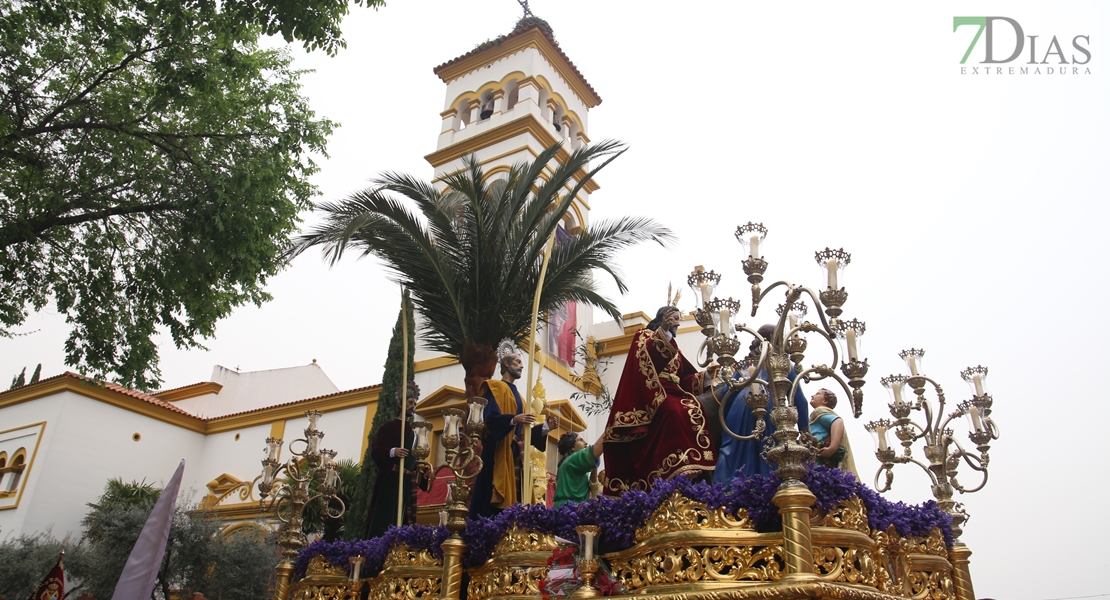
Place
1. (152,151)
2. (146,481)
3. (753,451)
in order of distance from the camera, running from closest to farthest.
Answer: (753,451)
(152,151)
(146,481)

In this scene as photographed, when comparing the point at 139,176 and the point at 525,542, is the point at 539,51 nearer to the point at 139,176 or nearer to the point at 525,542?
the point at 139,176

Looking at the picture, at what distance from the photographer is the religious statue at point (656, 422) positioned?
573cm

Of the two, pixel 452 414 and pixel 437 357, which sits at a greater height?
pixel 437 357

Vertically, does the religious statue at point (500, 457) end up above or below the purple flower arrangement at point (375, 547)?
above

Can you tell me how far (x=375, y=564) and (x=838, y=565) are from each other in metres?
3.76

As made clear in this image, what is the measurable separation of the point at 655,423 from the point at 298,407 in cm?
1685

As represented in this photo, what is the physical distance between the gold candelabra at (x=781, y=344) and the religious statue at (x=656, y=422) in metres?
0.45

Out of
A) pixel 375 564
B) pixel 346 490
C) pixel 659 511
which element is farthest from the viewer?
pixel 346 490

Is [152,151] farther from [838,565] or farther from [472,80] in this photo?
[472,80]

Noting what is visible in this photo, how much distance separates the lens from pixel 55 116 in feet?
30.6

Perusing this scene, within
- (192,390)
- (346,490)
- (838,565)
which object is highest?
(192,390)

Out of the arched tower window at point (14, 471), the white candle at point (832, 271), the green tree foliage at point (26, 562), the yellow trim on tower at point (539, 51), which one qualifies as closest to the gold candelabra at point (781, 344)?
the white candle at point (832, 271)

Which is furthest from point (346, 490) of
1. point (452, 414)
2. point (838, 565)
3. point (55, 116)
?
point (838, 565)

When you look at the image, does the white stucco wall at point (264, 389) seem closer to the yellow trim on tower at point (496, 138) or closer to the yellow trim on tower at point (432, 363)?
the yellow trim on tower at point (432, 363)
